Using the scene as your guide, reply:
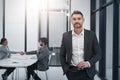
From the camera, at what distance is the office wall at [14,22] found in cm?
976

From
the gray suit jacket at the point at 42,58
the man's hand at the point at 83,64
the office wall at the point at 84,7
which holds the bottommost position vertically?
the gray suit jacket at the point at 42,58

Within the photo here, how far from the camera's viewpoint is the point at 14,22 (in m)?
9.77

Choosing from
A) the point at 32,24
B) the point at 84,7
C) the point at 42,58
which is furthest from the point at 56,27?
the point at 42,58

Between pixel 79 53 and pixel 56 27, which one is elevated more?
pixel 56 27

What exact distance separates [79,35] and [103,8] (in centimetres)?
453

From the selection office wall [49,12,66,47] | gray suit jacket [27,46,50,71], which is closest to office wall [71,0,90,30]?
office wall [49,12,66,47]

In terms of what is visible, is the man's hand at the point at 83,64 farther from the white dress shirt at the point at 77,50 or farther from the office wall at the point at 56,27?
the office wall at the point at 56,27

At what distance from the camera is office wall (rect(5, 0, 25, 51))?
9758 mm

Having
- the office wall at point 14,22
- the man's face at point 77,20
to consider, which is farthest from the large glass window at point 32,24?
the man's face at point 77,20

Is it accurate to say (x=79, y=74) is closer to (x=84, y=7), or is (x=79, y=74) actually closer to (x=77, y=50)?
(x=77, y=50)

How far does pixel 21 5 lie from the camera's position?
979 cm

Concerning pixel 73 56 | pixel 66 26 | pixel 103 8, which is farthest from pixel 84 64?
pixel 66 26

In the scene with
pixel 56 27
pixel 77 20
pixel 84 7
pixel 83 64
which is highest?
pixel 84 7

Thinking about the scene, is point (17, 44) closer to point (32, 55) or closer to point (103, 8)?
point (32, 55)
